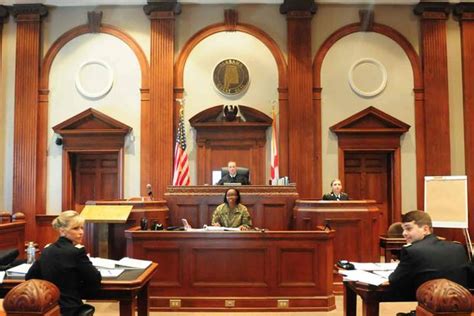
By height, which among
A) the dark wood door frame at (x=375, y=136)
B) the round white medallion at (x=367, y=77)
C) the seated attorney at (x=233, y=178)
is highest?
the round white medallion at (x=367, y=77)

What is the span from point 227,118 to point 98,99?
9.34 ft

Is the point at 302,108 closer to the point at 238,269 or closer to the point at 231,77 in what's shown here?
the point at 231,77

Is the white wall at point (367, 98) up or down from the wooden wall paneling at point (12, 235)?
up

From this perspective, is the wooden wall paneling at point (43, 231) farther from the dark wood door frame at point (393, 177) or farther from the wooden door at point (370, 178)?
the wooden door at point (370, 178)

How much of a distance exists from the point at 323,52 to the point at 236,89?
2060 millimetres

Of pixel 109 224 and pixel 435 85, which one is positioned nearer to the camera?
pixel 109 224

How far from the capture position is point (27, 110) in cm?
962

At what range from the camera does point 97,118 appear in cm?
970

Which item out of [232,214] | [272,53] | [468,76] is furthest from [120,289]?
[468,76]

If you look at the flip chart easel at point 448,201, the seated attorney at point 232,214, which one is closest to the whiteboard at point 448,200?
the flip chart easel at point 448,201

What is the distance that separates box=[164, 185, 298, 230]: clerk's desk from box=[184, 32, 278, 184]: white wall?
9.05ft

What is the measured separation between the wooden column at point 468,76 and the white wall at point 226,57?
4051 mm

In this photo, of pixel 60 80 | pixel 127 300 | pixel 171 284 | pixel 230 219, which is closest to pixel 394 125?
pixel 230 219

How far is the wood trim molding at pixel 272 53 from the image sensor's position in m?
9.66
